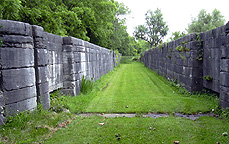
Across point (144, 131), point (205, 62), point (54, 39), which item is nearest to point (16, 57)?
point (54, 39)

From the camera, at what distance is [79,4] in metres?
16.4

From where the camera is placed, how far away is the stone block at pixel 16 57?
3624 millimetres

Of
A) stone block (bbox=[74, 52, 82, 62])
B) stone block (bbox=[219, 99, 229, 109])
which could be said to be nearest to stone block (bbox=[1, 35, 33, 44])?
stone block (bbox=[74, 52, 82, 62])

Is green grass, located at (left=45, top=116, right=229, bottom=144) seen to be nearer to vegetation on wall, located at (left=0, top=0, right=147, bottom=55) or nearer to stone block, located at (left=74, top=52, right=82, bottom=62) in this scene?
stone block, located at (left=74, top=52, right=82, bottom=62)

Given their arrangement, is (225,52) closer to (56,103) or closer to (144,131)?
(144,131)

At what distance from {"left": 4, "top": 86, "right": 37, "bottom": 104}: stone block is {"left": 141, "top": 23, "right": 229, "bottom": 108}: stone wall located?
15.5ft

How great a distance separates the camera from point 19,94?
388 cm

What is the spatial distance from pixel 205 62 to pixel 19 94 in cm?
606

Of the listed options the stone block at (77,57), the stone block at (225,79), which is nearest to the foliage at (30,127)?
the stone block at (77,57)

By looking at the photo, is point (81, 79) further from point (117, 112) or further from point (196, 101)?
point (196, 101)

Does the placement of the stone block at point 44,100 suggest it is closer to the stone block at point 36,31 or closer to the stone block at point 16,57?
the stone block at point 16,57

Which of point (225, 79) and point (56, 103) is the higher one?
point (225, 79)

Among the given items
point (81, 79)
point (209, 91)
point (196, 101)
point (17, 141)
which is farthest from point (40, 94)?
point (209, 91)

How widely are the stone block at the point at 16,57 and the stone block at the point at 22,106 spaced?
79 centimetres
